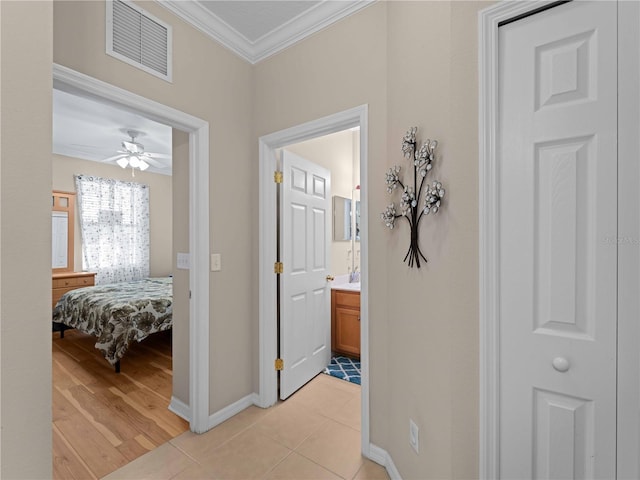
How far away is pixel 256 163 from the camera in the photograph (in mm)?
2338

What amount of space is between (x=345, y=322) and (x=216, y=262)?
5.52 feet

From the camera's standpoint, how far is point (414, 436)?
1.42 m

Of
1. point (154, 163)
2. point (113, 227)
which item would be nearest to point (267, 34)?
point (154, 163)

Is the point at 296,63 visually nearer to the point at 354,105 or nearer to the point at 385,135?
the point at 354,105

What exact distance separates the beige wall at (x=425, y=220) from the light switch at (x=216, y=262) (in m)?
1.07

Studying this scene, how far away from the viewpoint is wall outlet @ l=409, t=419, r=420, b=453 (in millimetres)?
1391

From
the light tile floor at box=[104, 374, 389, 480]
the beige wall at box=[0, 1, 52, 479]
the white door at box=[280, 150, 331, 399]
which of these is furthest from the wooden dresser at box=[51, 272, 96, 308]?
the beige wall at box=[0, 1, 52, 479]

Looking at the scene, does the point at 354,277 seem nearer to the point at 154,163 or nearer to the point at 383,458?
the point at 383,458

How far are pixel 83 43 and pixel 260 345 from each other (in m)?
2.09

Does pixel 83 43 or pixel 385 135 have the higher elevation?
pixel 83 43

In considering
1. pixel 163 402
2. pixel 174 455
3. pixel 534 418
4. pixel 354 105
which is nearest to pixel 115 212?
pixel 163 402

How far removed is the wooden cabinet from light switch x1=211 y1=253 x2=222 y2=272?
58.6 inches

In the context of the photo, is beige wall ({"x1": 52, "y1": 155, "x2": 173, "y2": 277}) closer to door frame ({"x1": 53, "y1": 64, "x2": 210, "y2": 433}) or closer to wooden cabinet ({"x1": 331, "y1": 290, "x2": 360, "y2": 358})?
wooden cabinet ({"x1": 331, "y1": 290, "x2": 360, "y2": 358})

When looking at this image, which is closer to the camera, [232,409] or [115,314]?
[232,409]
